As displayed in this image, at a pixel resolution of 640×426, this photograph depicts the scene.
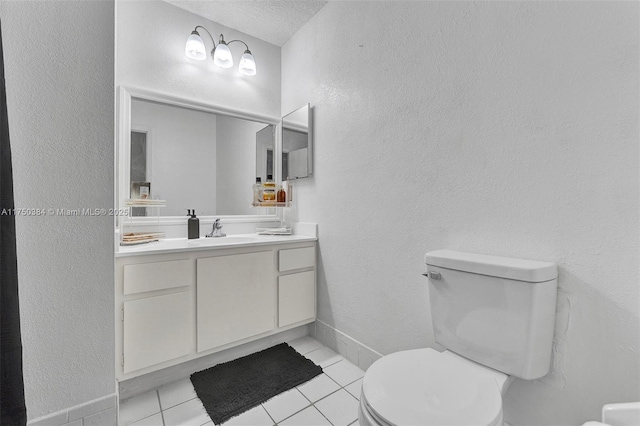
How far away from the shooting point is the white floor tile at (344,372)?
1633 mm

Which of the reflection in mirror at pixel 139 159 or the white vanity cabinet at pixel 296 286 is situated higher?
the reflection in mirror at pixel 139 159

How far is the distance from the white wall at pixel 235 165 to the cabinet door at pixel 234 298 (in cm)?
62

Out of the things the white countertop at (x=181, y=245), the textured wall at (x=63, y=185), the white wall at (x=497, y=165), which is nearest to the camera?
the white wall at (x=497, y=165)

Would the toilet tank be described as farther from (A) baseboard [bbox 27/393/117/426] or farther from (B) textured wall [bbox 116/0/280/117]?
(B) textured wall [bbox 116/0/280/117]

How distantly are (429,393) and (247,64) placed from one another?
2.33 meters

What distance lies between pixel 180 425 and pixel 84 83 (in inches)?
60.1

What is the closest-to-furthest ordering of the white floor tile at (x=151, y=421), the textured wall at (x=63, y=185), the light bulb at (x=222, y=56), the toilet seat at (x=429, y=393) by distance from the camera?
the toilet seat at (x=429, y=393) → the textured wall at (x=63, y=185) → the white floor tile at (x=151, y=421) → the light bulb at (x=222, y=56)

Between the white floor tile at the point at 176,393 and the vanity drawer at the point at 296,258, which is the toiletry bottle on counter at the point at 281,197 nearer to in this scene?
the vanity drawer at the point at 296,258

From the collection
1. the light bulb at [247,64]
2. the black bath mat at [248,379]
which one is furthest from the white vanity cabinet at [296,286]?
the light bulb at [247,64]

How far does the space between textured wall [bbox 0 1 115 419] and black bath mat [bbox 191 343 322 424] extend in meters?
0.48

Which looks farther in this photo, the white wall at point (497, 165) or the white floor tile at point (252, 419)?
the white floor tile at point (252, 419)

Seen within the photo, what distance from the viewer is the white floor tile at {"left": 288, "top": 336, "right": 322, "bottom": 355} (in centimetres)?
198

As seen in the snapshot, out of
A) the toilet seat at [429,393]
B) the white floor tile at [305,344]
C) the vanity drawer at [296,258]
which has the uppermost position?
the vanity drawer at [296,258]

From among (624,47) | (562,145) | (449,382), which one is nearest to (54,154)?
(449,382)
